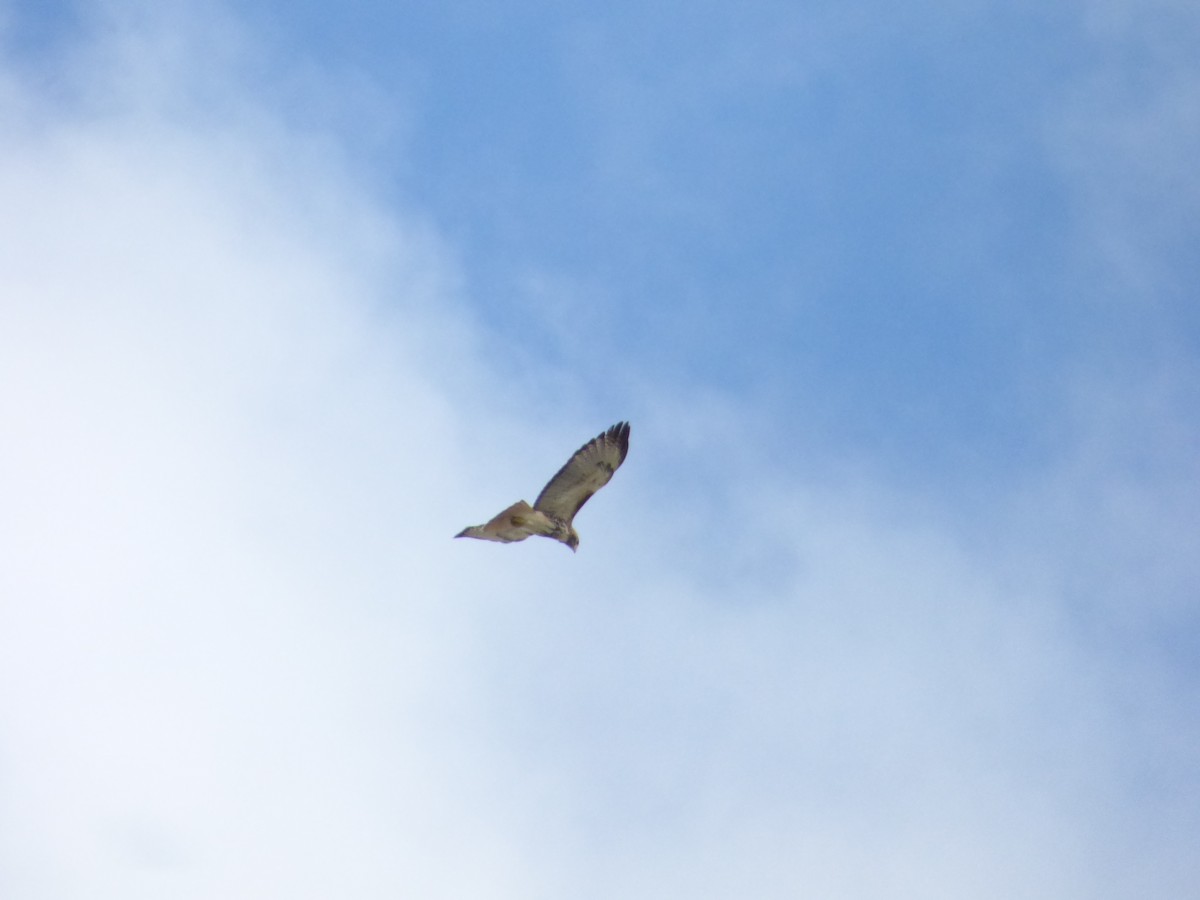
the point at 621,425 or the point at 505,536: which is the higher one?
the point at 621,425

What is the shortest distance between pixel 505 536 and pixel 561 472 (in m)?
2.05

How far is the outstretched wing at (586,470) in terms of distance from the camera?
90.8 feet

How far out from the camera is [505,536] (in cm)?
2652

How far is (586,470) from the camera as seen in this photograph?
1095 inches

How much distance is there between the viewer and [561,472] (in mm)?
27641

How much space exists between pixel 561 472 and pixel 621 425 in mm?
1690

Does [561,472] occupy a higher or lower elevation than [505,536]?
higher

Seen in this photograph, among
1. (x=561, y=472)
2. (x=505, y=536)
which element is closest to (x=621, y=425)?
(x=561, y=472)

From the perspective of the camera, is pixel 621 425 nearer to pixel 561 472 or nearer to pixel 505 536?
pixel 561 472

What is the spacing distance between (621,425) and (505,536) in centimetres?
367

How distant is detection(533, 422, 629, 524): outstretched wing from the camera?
27688 millimetres
